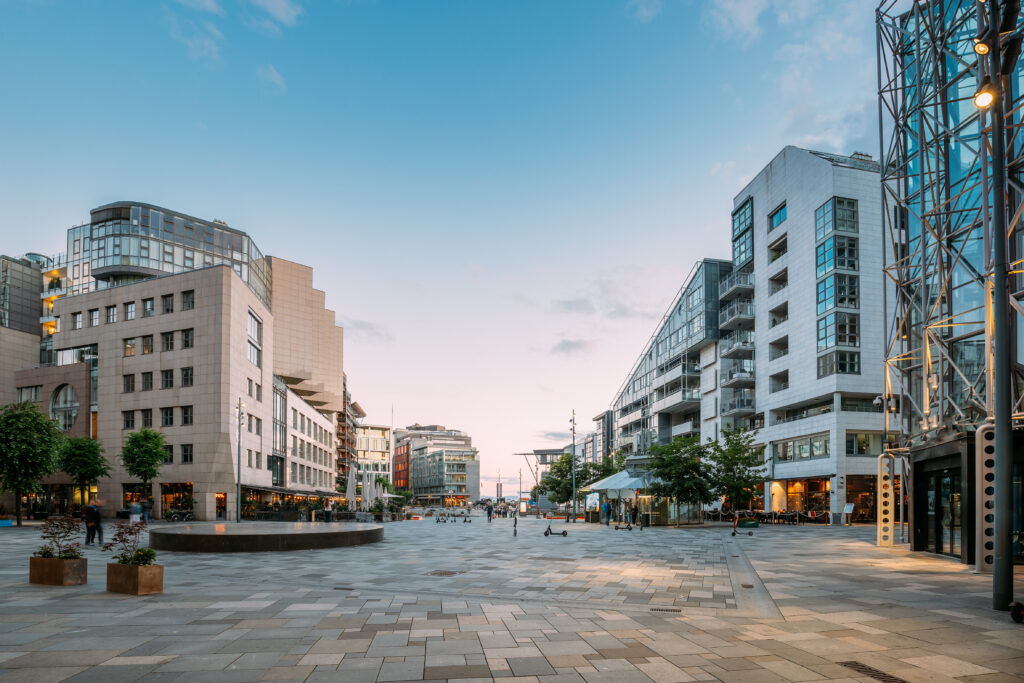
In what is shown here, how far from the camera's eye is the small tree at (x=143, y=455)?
5009 cm

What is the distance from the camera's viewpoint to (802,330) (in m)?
57.8

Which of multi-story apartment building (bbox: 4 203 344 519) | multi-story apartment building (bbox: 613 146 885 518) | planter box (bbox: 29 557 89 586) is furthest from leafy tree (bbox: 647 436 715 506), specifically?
planter box (bbox: 29 557 89 586)

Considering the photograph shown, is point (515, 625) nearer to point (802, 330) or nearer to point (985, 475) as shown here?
point (985, 475)

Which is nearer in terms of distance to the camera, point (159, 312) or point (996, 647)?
point (996, 647)

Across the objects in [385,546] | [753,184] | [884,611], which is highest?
[753,184]

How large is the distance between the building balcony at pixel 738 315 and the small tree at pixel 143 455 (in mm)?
51287

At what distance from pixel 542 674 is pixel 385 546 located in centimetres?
2154

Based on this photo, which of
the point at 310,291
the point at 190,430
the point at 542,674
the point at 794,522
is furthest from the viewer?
the point at 310,291

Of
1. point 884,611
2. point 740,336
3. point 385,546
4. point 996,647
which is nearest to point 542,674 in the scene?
point 996,647

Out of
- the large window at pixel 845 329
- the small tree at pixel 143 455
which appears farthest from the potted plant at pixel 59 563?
the large window at pixel 845 329

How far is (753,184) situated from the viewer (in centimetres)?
6794

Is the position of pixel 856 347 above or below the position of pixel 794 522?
above

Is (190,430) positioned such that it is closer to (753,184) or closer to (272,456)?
(272,456)

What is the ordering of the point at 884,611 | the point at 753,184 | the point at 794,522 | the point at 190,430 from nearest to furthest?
the point at 884,611, the point at 794,522, the point at 190,430, the point at 753,184
